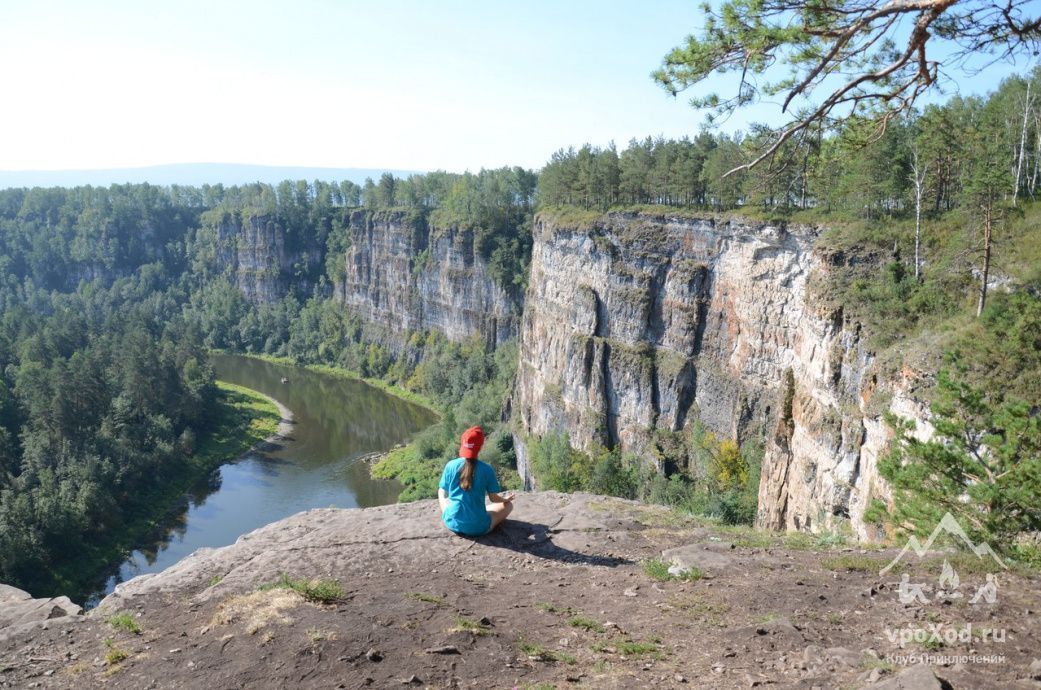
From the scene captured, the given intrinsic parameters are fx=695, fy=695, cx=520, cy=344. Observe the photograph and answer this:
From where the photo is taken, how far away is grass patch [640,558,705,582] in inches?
382

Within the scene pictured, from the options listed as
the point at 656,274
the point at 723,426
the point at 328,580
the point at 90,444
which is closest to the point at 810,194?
the point at 656,274

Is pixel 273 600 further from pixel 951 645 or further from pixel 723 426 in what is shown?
pixel 723 426

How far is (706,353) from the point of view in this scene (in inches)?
1693

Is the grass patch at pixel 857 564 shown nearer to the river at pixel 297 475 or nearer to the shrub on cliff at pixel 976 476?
the shrub on cliff at pixel 976 476

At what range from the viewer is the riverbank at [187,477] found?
39125 mm

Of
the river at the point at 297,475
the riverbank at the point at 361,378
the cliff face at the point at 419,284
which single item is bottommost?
the river at the point at 297,475

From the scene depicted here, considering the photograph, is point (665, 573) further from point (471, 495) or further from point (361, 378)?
point (361, 378)

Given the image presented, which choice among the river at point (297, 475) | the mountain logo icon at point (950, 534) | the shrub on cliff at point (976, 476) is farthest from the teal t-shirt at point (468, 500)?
the river at point (297, 475)

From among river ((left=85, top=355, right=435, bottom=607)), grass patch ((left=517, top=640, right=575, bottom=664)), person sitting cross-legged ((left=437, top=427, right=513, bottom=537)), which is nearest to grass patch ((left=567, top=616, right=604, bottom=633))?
grass patch ((left=517, top=640, right=575, bottom=664))

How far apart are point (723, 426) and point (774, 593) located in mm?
33499

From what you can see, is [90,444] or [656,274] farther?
[90,444]

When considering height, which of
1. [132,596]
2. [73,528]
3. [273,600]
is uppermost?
[273,600]

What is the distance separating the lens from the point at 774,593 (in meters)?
9.02

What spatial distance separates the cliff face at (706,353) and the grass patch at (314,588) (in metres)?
17.2
